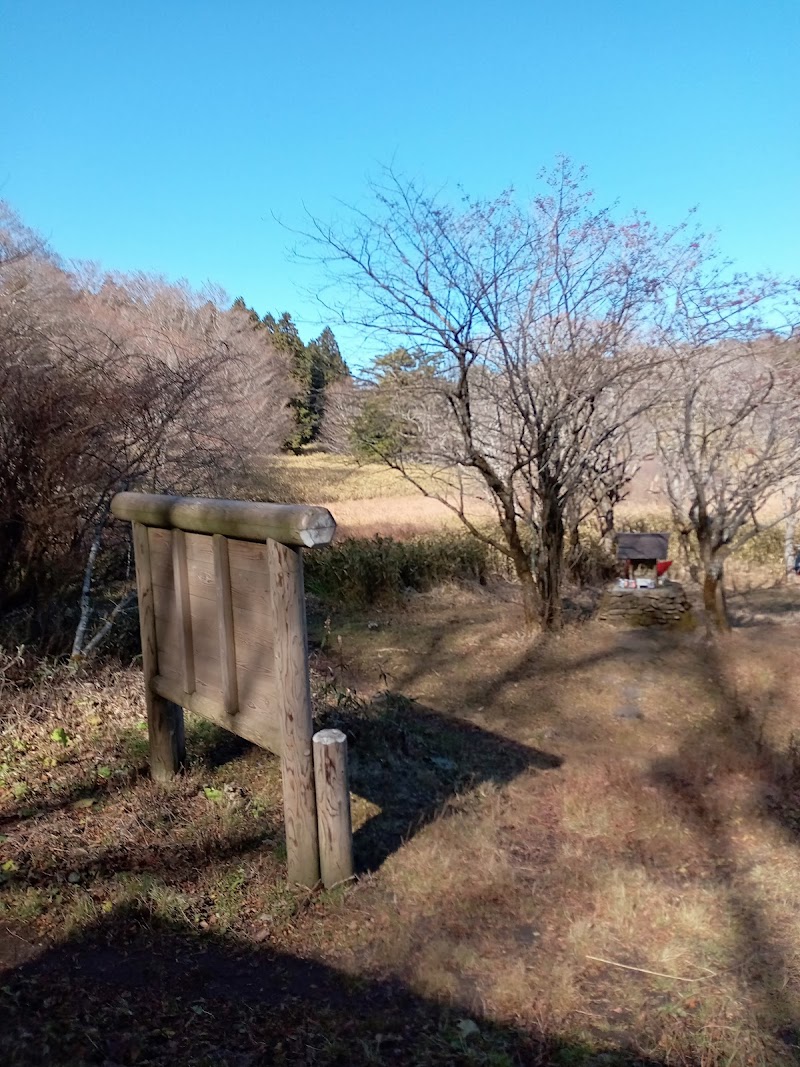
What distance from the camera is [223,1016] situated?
264cm

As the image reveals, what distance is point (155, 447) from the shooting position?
5871 millimetres

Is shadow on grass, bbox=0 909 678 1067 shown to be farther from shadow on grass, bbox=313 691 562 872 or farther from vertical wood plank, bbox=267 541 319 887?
shadow on grass, bbox=313 691 562 872

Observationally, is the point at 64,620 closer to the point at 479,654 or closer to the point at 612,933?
the point at 479,654

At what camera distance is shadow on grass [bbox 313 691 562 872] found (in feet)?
13.7

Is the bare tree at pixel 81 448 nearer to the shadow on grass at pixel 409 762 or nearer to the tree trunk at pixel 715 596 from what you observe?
the shadow on grass at pixel 409 762

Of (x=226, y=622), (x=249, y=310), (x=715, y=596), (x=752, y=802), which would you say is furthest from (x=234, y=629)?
(x=249, y=310)

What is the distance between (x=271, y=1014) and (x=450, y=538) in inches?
424

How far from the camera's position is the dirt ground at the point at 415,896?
2623 mm

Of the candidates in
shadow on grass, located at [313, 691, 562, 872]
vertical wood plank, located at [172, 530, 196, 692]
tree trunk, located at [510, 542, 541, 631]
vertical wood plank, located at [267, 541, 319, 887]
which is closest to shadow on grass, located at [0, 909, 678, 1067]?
vertical wood plank, located at [267, 541, 319, 887]

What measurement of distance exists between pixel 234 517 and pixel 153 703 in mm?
1508

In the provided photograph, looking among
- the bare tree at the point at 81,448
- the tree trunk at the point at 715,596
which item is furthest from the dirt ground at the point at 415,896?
the tree trunk at the point at 715,596

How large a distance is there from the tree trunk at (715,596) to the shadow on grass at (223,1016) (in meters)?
6.44

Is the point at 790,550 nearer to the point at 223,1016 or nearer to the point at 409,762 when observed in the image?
the point at 409,762

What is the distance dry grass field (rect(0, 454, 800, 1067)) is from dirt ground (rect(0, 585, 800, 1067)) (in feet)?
0.04
